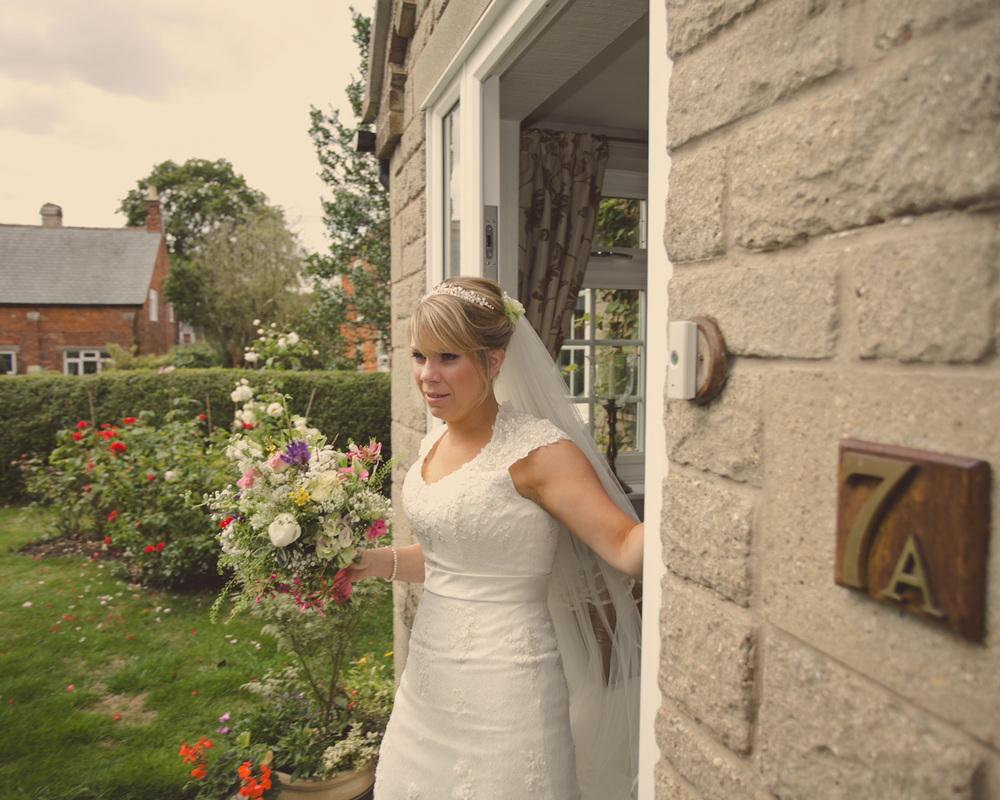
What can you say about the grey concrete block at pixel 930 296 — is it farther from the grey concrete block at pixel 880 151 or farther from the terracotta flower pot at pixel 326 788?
the terracotta flower pot at pixel 326 788

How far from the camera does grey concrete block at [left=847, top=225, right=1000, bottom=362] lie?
605mm

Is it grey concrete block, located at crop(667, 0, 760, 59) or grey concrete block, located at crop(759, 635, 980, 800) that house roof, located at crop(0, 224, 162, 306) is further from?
grey concrete block, located at crop(759, 635, 980, 800)

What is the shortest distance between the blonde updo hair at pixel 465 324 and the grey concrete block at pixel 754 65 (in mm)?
889

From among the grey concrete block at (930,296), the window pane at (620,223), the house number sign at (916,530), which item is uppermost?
the window pane at (620,223)

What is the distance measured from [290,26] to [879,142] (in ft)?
30.7

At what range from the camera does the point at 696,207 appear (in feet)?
3.34

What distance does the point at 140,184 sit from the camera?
3622 cm

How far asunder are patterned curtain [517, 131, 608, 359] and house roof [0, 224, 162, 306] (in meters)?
24.9

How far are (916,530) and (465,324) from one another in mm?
1360

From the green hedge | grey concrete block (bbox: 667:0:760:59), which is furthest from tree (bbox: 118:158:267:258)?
grey concrete block (bbox: 667:0:760:59)

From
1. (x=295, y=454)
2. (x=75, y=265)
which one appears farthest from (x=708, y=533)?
(x=75, y=265)

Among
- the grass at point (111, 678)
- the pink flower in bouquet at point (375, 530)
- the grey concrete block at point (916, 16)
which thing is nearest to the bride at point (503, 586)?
the pink flower in bouquet at point (375, 530)

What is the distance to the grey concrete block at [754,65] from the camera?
0.78 metres

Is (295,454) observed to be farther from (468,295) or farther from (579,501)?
(579,501)
